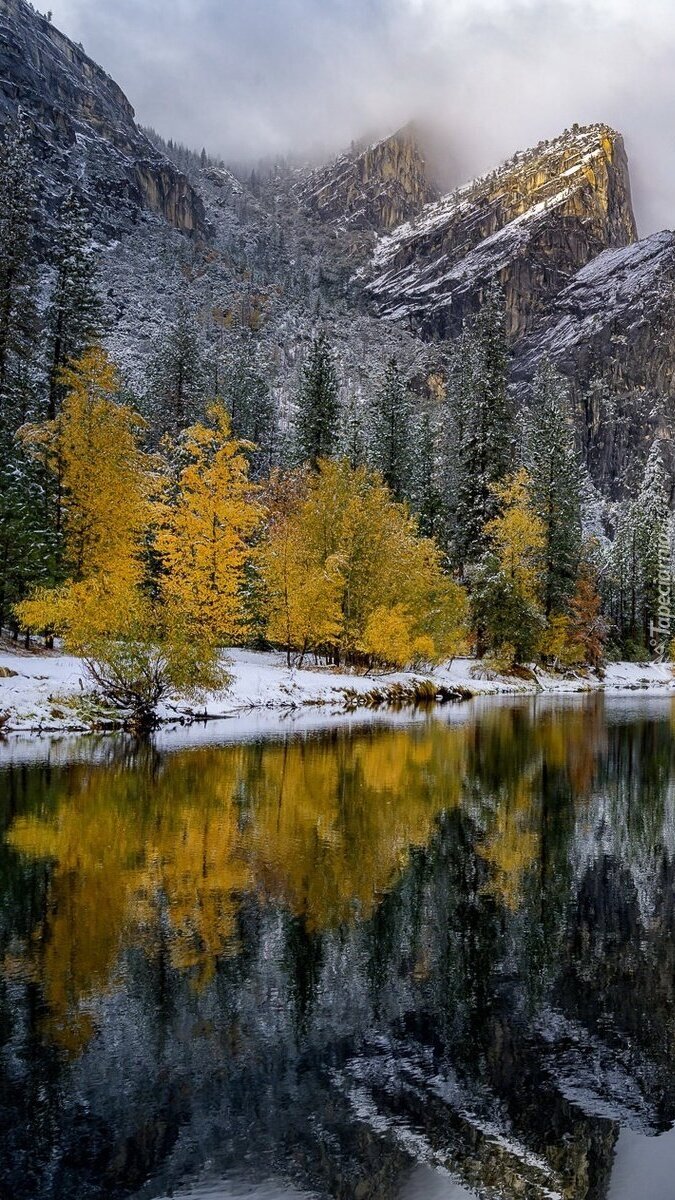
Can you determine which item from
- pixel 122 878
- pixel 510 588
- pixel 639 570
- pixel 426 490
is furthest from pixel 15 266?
pixel 639 570

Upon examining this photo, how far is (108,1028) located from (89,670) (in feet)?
65.9

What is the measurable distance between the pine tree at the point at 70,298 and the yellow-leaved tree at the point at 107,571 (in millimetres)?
7744

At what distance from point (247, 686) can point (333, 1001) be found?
2601 centimetres

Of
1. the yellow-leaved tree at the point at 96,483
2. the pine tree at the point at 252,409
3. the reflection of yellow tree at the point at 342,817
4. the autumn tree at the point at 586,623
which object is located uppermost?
the pine tree at the point at 252,409

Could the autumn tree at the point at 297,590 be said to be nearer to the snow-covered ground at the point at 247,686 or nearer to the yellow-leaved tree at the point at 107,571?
the snow-covered ground at the point at 247,686

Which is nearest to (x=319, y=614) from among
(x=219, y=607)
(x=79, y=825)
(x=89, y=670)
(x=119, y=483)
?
(x=219, y=607)

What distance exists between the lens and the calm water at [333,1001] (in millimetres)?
4258

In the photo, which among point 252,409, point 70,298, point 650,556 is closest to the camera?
point 70,298

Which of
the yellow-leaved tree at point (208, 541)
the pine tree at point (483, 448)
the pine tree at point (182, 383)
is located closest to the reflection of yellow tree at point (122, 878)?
the yellow-leaved tree at point (208, 541)

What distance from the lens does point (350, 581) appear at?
41.2 m

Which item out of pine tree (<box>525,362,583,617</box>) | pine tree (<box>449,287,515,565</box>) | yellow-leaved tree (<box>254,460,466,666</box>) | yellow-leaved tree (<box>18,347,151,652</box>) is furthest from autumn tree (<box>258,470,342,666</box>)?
pine tree (<box>525,362,583,617</box>)

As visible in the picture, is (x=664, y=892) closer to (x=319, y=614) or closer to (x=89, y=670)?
(x=89, y=670)

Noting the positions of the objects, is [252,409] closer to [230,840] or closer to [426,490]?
[426,490]

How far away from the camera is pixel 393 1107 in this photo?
469 centimetres
